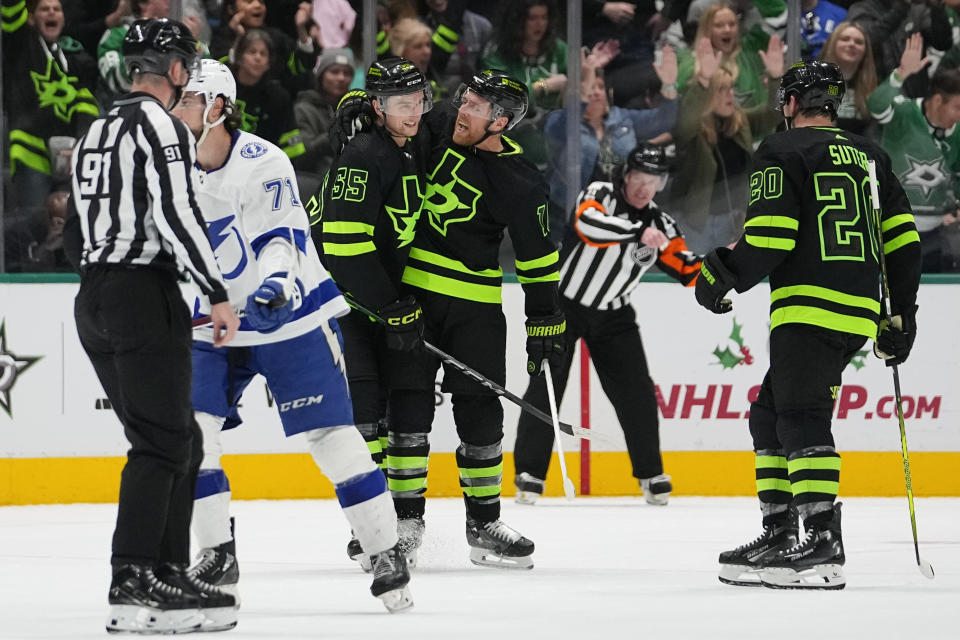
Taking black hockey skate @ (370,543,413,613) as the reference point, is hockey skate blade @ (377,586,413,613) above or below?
below

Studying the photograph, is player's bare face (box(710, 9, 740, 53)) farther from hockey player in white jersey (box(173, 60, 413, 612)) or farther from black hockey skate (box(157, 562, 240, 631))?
black hockey skate (box(157, 562, 240, 631))

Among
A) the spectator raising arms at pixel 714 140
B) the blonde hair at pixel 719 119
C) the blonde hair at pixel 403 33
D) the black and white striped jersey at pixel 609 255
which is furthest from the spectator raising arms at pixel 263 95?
the blonde hair at pixel 719 119

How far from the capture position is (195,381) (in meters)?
3.40

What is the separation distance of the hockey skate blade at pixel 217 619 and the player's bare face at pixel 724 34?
4757 millimetres

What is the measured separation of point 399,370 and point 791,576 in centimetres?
118

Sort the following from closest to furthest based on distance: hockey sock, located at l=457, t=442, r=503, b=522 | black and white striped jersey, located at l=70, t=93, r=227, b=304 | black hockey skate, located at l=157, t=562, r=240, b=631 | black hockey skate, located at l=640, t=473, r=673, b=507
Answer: black and white striped jersey, located at l=70, t=93, r=227, b=304, black hockey skate, located at l=157, t=562, r=240, b=631, hockey sock, located at l=457, t=442, r=503, b=522, black hockey skate, located at l=640, t=473, r=673, b=507

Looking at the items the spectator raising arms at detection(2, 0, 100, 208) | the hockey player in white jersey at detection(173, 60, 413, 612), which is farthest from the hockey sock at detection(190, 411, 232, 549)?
the spectator raising arms at detection(2, 0, 100, 208)

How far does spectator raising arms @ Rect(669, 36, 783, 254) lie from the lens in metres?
7.16

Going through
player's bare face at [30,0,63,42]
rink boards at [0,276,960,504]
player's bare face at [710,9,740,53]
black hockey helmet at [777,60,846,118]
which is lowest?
rink boards at [0,276,960,504]

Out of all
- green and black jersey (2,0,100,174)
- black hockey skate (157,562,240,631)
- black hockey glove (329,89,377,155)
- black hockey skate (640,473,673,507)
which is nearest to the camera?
black hockey skate (157,562,240,631)

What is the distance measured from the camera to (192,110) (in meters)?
3.40

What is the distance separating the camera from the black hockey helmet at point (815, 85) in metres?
3.98

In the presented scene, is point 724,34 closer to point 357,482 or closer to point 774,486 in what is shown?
point 774,486

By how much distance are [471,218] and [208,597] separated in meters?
1.55
